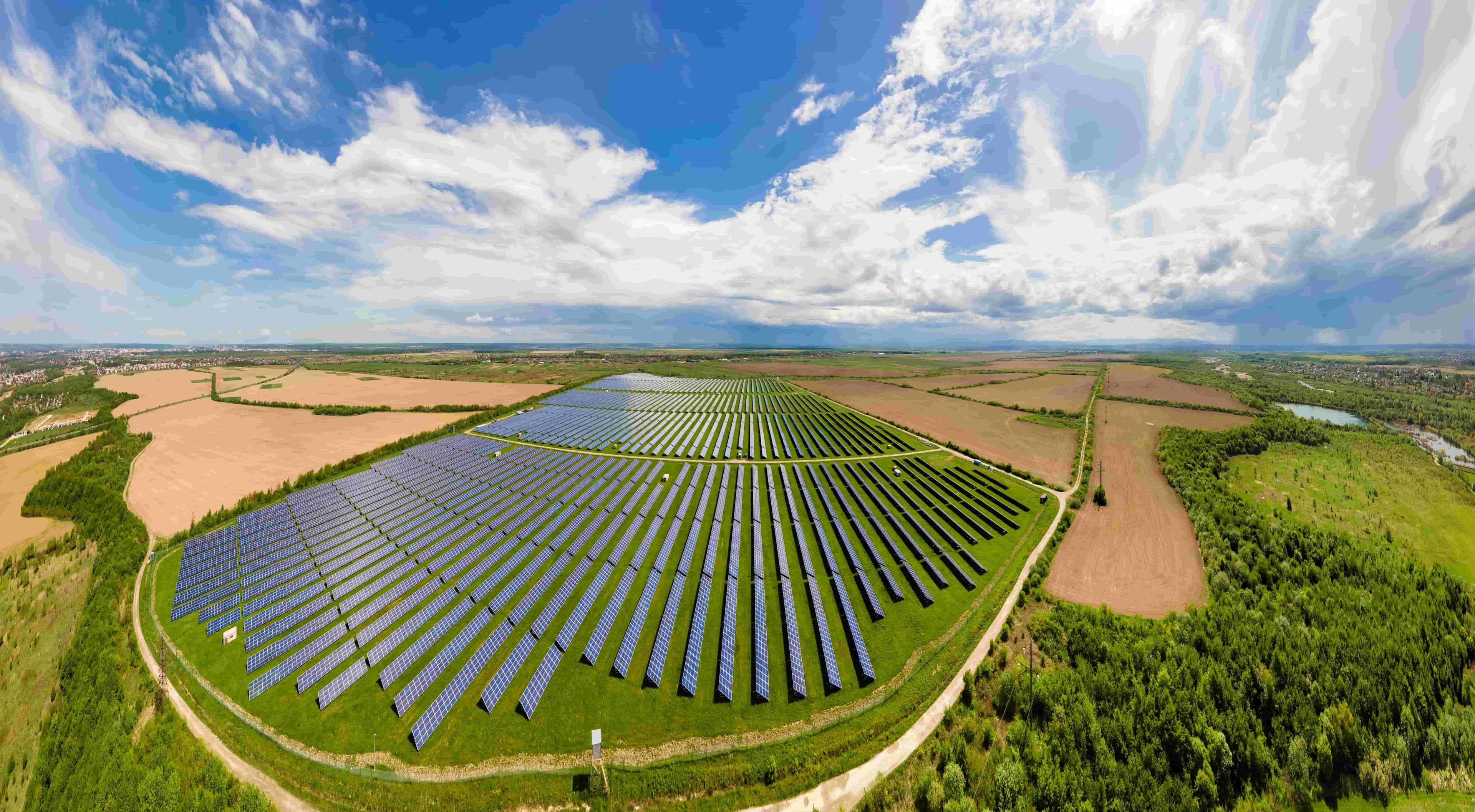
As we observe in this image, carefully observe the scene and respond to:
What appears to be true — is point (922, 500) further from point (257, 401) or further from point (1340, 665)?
point (257, 401)

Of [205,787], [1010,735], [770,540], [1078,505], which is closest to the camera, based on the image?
[205,787]

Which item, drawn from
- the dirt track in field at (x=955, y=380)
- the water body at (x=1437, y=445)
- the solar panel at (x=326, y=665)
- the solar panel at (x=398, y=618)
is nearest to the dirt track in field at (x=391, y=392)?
the solar panel at (x=398, y=618)

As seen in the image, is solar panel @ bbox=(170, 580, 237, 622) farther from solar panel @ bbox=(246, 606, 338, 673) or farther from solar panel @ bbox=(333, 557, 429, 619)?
solar panel @ bbox=(333, 557, 429, 619)

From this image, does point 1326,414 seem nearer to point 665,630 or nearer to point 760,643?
point 760,643

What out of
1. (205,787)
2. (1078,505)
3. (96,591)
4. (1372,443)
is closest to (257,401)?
(96,591)

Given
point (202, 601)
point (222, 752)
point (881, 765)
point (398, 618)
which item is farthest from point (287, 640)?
point (881, 765)

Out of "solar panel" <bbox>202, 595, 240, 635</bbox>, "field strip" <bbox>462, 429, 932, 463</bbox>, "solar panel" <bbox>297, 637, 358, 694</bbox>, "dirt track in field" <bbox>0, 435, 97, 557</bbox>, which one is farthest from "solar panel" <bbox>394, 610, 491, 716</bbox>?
"dirt track in field" <bbox>0, 435, 97, 557</bbox>
